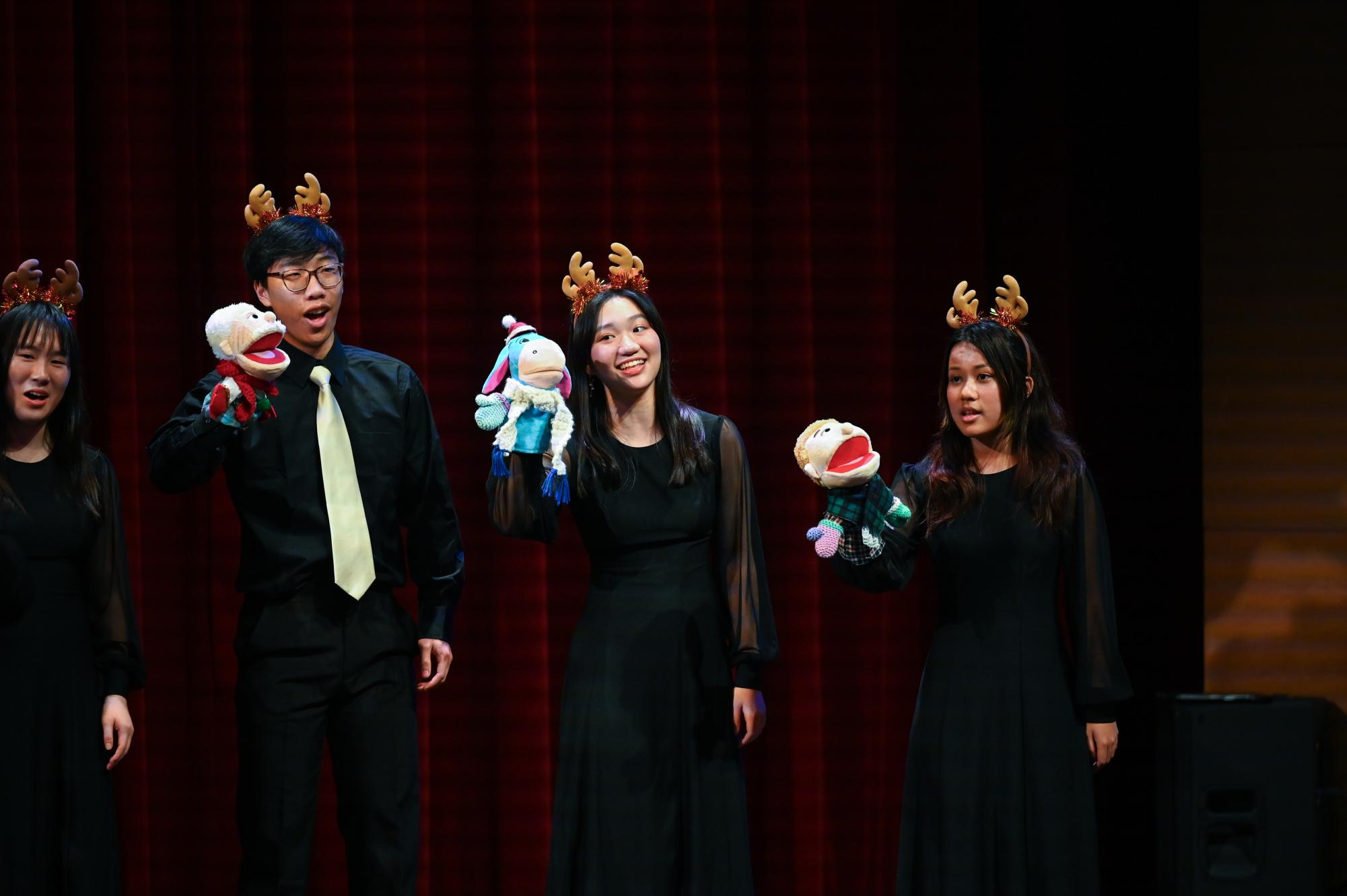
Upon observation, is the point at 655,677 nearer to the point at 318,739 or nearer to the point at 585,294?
the point at 318,739

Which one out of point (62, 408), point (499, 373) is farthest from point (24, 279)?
point (499, 373)

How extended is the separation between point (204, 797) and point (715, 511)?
6.54 ft

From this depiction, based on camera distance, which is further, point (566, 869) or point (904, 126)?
point (904, 126)

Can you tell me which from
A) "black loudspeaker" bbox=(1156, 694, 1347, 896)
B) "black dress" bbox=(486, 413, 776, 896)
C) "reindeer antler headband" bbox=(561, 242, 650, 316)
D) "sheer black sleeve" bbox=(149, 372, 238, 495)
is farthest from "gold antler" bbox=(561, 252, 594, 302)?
"black loudspeaker" bbox=(1156, 694, 1347, 896)

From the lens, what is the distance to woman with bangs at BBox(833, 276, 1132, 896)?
2.74 meters

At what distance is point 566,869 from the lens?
8.73ft

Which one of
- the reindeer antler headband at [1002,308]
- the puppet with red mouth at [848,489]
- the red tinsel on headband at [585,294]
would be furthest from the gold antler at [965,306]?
the red tinsel on headband at [585,294]

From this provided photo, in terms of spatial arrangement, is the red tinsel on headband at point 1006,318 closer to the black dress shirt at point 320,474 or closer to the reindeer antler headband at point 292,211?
the black dress shirt at point 320,474

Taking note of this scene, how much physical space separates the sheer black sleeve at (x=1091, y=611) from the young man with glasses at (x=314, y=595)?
132cm

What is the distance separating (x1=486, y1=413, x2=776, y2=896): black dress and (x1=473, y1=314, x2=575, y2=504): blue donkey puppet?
0.08 m

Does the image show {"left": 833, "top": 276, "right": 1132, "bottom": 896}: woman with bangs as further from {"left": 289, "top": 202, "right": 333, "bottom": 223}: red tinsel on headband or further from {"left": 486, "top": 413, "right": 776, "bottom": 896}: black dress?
{"left": 289, "top": 202, "right": 333, "bottom": 223}: red tinsel on headband

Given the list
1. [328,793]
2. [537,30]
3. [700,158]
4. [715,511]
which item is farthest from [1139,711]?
[537,30]

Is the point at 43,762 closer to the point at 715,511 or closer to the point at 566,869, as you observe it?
the point at 566,869

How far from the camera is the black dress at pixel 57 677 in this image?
8.75 feet
